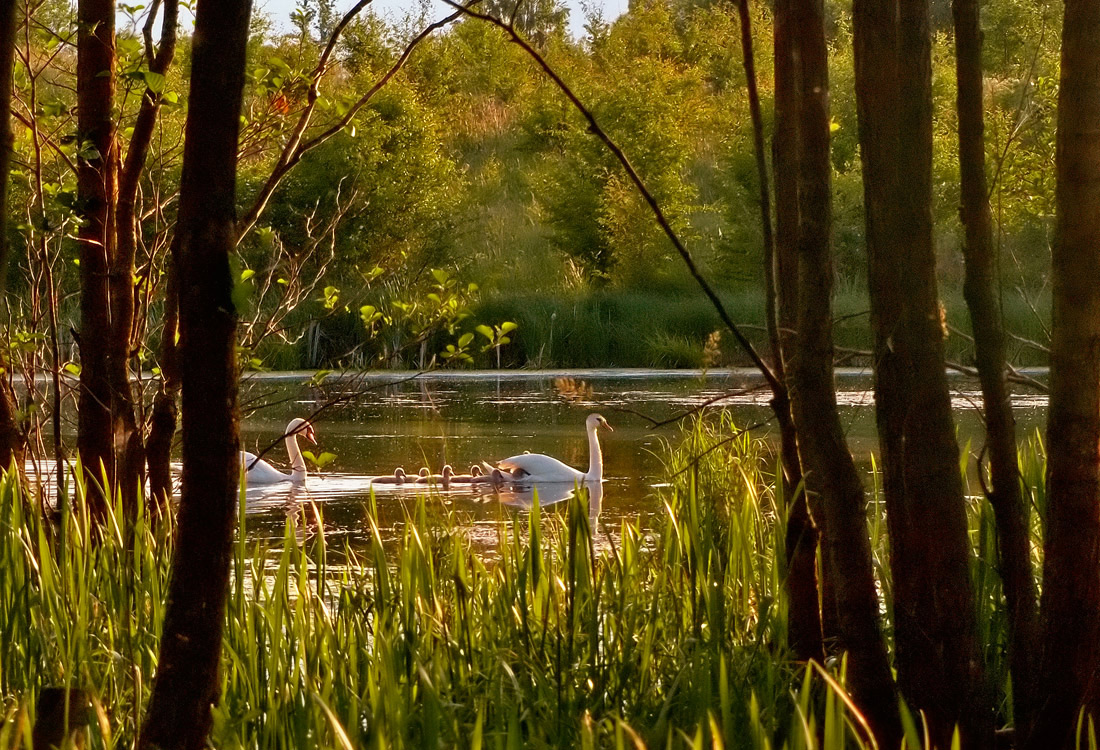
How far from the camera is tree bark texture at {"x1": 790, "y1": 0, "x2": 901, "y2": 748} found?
6.73ft

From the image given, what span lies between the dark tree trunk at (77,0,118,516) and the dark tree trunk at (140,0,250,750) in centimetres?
188

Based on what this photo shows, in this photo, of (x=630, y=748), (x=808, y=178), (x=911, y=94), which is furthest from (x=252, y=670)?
(x=911, y=94)

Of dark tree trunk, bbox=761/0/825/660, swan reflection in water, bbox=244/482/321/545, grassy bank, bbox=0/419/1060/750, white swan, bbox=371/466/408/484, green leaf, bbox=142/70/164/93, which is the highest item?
green leaf, bbox=142/70/164/93

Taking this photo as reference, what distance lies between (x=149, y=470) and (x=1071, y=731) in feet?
6.45

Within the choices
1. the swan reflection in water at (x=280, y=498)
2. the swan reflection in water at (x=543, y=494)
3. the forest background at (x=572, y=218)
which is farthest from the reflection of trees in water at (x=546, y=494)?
the forest background at (x=572, y=218)

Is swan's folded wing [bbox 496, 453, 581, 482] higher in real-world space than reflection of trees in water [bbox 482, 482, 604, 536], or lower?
higher

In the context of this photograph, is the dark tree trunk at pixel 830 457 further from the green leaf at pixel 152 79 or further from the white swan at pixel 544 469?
the white swan at pixel 544 469

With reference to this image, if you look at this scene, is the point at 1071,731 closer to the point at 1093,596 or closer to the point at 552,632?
the point at 1093,596

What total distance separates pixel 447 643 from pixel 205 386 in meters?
1.12

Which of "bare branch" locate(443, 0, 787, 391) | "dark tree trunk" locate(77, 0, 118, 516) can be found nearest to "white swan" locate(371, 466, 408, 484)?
"dark tree trunk" locate(77, 0, 118, 516)

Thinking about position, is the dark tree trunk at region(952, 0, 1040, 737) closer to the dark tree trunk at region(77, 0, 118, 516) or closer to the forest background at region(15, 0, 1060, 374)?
the dark tree trunk at region(77, 0, 118, 516)

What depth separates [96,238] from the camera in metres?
3.44

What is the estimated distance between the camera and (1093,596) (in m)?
2.11

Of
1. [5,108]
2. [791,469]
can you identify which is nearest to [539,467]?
[791,469]
